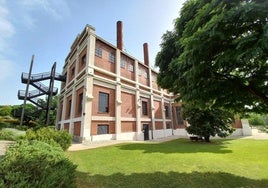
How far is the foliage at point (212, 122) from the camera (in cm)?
1756

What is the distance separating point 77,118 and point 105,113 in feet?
11.0

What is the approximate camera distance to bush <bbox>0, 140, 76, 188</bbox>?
7.91ft

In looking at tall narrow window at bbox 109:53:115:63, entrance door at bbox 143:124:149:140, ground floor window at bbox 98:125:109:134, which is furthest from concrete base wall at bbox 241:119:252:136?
tall narrow window at bbox 109:53:115:63

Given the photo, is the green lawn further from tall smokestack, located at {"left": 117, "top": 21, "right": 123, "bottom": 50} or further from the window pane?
tall smokestack, located at {"left": 117, "top": 21, "right": 123, "bottom": 50}

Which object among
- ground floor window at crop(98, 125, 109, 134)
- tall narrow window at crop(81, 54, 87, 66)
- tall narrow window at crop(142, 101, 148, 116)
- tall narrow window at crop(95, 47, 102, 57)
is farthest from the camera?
tall narrow window at crop(142, 101, 148, 116)

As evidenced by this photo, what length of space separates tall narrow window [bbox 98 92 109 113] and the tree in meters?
12.3

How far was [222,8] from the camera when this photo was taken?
3146 mm

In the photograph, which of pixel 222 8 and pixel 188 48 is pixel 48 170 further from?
pixel 222 8

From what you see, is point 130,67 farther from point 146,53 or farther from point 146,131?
point 146,131

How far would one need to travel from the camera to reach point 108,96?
18.7 m

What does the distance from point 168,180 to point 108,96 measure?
14170mm

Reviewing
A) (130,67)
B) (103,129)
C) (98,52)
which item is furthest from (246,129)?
(98,52)

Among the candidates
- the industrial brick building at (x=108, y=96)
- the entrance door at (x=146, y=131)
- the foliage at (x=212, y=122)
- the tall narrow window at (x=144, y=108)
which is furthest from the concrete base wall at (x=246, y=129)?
the tall narrow window at (x=144, y=108)

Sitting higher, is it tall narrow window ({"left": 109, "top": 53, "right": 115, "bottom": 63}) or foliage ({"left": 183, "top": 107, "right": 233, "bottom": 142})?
tall narrow window ({"left": 109, "top": 53, "right": 115, "bottom": 63})
